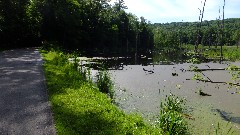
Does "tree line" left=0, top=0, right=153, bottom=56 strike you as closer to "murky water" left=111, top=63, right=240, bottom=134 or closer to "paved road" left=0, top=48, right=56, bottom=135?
"murky water" left=111, top=63, right=240, bottom=134

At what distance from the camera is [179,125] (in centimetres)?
1393

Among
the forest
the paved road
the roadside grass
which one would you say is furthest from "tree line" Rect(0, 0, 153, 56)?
the roadside grass

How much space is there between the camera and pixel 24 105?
14.0 meters

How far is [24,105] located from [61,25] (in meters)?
55.9

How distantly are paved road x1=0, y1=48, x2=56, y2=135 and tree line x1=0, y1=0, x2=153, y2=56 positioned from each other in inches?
1313

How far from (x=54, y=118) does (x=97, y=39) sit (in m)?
78.4

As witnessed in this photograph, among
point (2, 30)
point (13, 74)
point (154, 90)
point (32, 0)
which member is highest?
point (32, 0)

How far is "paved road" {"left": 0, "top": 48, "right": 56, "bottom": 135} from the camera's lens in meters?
11.0

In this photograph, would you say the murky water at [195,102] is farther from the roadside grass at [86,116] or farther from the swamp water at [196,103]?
the roadside grass at [86,116]

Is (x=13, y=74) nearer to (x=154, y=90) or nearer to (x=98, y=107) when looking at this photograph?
(x=98, y=107)

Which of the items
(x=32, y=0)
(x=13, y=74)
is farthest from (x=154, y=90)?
(x=32, y=0)

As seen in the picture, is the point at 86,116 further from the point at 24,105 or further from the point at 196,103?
the point at 196,103

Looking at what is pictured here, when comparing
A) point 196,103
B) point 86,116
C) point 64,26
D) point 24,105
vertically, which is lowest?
point 196,103

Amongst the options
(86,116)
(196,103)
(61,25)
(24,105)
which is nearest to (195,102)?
(196,103)
